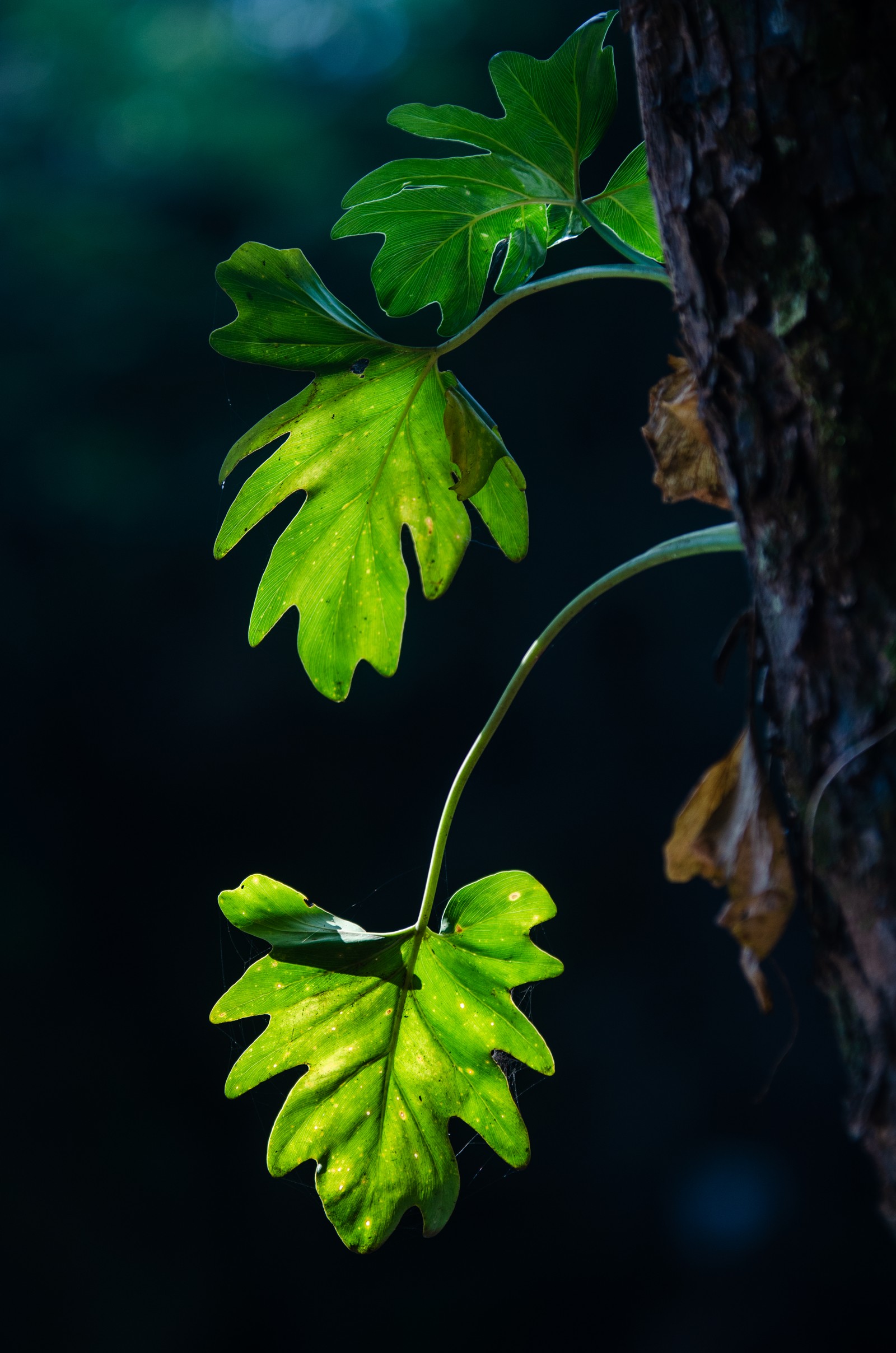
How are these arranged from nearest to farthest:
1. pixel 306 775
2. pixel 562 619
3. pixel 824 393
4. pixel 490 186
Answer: pixel 824 393 < pixel 562 619 < pixel 490 186 < pixel 306 775

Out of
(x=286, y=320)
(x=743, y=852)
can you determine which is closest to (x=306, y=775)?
(x=286, y=320)

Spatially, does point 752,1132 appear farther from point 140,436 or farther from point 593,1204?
point 140,436

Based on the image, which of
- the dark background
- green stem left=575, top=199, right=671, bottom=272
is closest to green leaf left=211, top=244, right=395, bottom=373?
green stem left=575, top=199, right=671, bottom=272

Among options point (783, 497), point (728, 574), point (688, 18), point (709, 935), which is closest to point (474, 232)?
point (688, 18)

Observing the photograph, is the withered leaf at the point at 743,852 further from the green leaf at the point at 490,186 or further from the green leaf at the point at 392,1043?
the green leaf at the point at 490,186

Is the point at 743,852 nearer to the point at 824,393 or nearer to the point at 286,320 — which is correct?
the point at 824,393

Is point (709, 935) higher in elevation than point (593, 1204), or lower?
higher

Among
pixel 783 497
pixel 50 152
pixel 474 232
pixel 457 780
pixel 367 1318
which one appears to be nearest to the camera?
pixel 783 497
